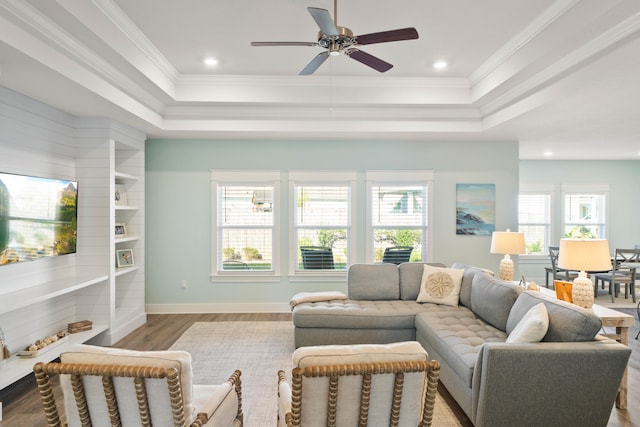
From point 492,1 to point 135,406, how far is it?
353 centimetres

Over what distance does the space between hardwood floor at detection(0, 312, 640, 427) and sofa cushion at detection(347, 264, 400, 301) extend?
54.8 inches

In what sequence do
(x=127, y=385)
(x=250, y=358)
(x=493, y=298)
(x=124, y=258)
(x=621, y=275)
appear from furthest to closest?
1. (x=621, y=275)
2. (x=124, y=258)
3. (x=250, y=358)
4. (x=493, y=298)
5. (x=127, y=385)

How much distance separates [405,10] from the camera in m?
3.25

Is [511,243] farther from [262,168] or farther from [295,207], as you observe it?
[262,168]

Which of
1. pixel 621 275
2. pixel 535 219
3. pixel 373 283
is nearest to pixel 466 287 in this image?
pixel 373 283

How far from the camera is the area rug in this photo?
3.02 meters

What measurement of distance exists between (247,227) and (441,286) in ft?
9.78

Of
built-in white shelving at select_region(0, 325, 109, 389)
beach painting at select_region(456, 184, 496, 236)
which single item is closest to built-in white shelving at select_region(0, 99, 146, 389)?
built-in white shelving at select_region(0, 325, 109, 389)

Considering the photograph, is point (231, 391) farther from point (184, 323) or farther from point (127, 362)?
point (184, 323)

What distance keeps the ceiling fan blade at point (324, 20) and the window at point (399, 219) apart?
3.66 m

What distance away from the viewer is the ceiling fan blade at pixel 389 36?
2547 millimetres

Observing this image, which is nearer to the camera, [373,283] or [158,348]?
[158,348]

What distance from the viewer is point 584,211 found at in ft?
28.9

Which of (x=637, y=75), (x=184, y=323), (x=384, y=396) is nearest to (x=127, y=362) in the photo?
(x=384, y=396)
